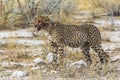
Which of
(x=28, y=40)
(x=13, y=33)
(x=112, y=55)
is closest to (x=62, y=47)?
(x=112, y=55)

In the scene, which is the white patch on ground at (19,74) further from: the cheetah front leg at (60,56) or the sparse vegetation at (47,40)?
the cheetah front leg at (60,56)

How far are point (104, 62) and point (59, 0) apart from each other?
22.4 ft

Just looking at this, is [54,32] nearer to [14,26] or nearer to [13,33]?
[13,33]

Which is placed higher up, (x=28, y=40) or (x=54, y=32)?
(x=54, y=32)

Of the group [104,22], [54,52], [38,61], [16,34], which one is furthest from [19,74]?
[104,22]

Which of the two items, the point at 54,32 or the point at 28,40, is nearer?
the point at 54,32

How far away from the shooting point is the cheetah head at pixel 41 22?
384 inches

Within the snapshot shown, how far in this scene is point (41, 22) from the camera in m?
9.85

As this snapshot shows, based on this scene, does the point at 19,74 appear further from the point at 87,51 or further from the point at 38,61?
the point at 87,51

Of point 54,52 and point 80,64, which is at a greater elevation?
point 54,52

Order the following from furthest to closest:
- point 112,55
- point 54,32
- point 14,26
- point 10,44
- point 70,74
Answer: point 14,26
point 10,44
point 112,55
point 54,32
point 70,74

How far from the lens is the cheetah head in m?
9.76

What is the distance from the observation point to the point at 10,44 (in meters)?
12.3

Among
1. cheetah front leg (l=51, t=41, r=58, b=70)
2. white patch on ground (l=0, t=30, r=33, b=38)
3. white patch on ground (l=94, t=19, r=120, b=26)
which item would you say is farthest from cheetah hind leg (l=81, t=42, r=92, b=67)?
white patch on ground (l=94, t=19, r=120, b=26)
